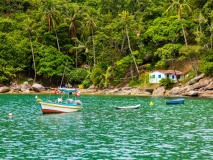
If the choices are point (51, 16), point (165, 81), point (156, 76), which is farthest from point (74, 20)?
point (165, 81)

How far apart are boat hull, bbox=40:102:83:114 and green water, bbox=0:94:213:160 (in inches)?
41.8

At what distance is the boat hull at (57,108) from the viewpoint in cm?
6462

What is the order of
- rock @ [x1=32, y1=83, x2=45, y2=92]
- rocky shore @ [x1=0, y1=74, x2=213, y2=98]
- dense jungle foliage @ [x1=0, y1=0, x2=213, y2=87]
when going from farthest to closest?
rock @ [x1=32, y1=83, x2=45, y2=92]
dense jungle foliage @ [x1=0, y1=0, x2=213, y2=87]
rocky shore @ [x1=0, y1=74, x2=213, y2=98]

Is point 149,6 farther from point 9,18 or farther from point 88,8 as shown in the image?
point 9,18

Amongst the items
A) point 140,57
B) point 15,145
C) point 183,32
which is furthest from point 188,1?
point 15,145

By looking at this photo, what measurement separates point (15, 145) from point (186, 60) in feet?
286

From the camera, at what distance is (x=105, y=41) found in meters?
123

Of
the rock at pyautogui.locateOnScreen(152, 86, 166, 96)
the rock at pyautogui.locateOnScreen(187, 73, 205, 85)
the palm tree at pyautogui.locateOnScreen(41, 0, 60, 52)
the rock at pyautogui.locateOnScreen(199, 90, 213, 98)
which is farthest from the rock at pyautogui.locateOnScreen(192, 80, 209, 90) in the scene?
the palm tree at pyautogui.locateOnScreen(41, 0, 60, 52)

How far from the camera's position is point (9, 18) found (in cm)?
14825

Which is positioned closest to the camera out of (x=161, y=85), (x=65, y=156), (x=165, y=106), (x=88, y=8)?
(x=65, y=156)

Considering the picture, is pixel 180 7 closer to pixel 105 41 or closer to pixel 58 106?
pixel 105 41

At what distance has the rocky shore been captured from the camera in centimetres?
9875

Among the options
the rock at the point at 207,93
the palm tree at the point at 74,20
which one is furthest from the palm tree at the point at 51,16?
the rock at the point at 207,93

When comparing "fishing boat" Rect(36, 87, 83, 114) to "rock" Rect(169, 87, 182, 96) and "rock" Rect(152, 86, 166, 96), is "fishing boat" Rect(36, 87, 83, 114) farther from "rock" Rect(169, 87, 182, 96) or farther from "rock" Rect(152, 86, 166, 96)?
"rock" Rect(152, 86, 166, 96)
